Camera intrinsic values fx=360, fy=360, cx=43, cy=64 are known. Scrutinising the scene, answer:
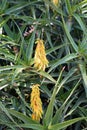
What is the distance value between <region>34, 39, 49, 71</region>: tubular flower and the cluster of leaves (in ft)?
0.14

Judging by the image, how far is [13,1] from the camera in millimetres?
1804

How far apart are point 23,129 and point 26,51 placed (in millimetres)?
319

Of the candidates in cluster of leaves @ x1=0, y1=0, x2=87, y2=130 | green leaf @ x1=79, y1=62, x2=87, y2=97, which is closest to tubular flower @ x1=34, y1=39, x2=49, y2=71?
cluster of leaves @ x1=0, y1=0, x2=87, y2=130

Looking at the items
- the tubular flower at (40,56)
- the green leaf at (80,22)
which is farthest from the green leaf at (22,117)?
the green leaf at (80,22)

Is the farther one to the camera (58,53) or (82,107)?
(58,53)

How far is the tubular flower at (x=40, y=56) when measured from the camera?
1.31 m

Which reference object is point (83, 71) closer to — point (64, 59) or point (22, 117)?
point (64, 59)

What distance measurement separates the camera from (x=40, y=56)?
1324 mm

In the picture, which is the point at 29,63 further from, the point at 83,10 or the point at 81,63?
the point at 83,10

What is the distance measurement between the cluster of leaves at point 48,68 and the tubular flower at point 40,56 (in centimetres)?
4

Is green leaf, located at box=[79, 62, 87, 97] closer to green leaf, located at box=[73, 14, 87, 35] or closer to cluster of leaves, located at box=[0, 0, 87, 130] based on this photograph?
cluster of leaves, located at box=[0, 0, 87, 130]

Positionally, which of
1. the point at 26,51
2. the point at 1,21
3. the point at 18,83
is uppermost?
the point at 1,21

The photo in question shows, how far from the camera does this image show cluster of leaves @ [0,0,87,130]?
4.33 feet

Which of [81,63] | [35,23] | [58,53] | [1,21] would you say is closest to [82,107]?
[81,63]
